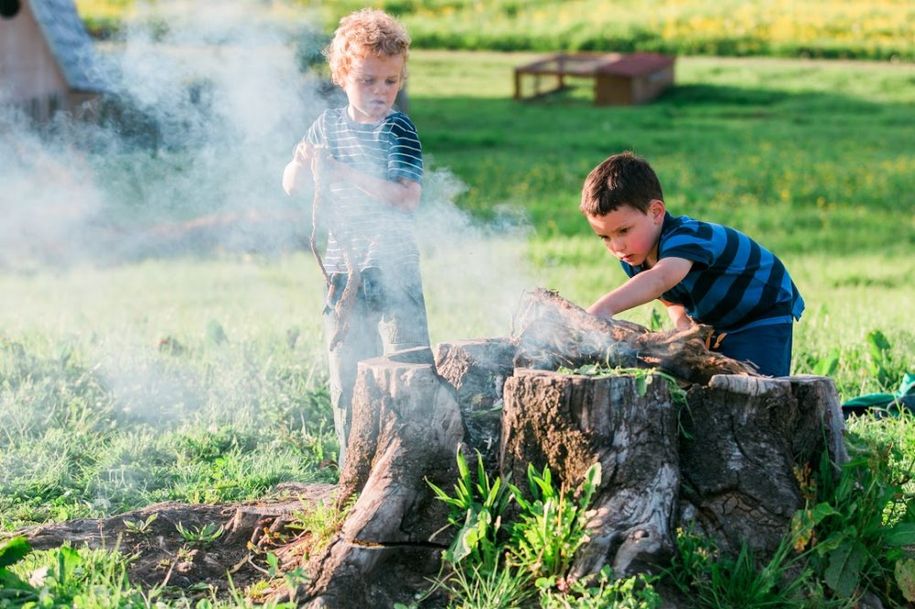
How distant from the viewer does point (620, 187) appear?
163 inches

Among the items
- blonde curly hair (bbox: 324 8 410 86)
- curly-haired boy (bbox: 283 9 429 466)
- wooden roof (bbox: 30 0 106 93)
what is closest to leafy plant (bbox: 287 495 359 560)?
curly-haired boy (bbox: 283 9 429 466)

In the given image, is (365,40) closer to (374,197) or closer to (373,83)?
(373,83)

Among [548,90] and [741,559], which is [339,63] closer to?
[741,559]

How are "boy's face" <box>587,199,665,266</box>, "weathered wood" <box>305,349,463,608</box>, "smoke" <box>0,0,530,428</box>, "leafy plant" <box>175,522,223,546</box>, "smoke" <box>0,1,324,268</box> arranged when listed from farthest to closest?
"smoke" <box>0,1,324,268</box>
"smoke" <box>0,0,530,428</box>
"boy's face" <box>587,199,665,266</box>
"leafy plant" <box>175,522,223,546</box>
"weathered wood" <box>305,349,463,608</box>

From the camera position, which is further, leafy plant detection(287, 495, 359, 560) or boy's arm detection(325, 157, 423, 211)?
boy's arm detection(325, 157, 423, 211)

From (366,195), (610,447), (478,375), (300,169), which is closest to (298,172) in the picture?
(300,169)

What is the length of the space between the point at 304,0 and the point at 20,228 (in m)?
13.0

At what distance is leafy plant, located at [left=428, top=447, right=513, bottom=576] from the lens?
357 centimetres

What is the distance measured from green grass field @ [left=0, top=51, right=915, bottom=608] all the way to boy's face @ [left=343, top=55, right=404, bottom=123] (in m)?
1.33

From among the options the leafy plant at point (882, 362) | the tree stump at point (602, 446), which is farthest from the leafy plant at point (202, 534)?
the leafy plant at point (882, 362)

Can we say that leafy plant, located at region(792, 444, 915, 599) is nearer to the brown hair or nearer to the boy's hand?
the brown hair

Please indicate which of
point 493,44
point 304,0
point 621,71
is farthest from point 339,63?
point 493,44

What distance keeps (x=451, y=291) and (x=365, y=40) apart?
4.54 metres

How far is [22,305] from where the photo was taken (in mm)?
8656
